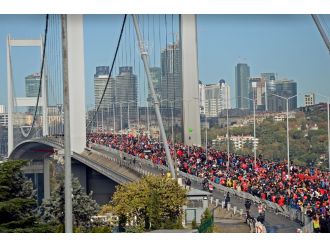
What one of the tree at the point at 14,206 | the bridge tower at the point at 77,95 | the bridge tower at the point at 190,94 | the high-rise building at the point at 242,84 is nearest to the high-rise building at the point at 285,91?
the high-rise building at the point at 242,84

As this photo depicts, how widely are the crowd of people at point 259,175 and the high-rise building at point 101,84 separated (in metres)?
2.26

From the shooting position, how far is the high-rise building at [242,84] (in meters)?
17.5

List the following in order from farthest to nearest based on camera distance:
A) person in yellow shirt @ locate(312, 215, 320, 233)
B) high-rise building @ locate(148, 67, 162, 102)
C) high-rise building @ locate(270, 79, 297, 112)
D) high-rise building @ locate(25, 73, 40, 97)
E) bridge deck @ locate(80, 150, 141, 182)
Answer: high-rise building @ locate(25, 73, 40, 97)
high-rise building @ locate(148, 67, 162, 102)
bridge deck @ locate(80, 150, 141, 182)
high-rise building @ locate(270, 79, 297, 112)
person in yellow shirt @ locate(312, 215, 320, 233)

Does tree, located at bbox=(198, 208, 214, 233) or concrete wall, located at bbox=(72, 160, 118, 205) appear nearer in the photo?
tree, located at bbox=(198, 208, 214, 233)

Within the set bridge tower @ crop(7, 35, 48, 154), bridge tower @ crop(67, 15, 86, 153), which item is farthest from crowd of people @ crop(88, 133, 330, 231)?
bridge tower @ crop(7, 35, 48, 154)

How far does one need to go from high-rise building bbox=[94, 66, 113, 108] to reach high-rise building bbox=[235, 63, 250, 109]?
4394 mm

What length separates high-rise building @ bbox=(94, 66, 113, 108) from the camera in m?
22.8

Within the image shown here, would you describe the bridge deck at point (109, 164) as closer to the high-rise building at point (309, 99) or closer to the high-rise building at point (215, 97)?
the high-rise building at point (215, 97)

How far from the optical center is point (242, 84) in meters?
18.2

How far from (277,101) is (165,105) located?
2512mm

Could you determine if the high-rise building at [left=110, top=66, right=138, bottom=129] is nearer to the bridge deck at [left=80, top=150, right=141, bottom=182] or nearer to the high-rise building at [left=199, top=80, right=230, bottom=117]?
the bridge deck at [left=80, top=150, right=141, bottom=182]

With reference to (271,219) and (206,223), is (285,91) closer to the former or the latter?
(271,219)

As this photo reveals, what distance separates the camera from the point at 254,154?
18859 mm
